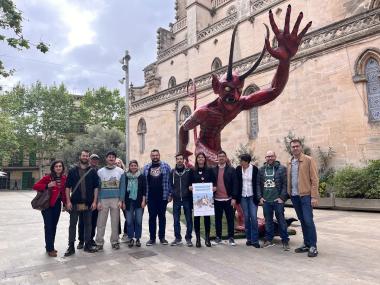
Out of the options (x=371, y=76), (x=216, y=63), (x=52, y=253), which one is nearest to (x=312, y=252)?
(x=52, y=253)

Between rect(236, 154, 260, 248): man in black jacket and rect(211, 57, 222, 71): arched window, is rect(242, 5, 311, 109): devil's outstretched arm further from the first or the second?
rect(211, 57, 222, 71): arched window

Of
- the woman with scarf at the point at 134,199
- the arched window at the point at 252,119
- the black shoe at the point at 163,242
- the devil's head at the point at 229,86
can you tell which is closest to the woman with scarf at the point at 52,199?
the woman with scarf at the point at 134,199

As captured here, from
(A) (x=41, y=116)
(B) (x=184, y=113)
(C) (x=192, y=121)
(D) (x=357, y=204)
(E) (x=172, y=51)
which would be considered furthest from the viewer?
(A) (x=41, y=116)

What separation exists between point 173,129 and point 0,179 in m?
35.9

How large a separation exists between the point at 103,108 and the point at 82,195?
132ft

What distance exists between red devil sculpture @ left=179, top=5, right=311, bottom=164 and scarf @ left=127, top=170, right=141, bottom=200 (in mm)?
1836

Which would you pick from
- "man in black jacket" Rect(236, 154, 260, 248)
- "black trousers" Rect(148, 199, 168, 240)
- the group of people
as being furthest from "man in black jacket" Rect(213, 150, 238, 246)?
"black trousers" Rect(148, 199, 168, 240)

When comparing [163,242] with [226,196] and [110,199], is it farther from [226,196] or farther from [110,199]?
[226,196]

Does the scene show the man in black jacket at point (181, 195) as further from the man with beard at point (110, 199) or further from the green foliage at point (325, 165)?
the green foliage at point (325, 165)

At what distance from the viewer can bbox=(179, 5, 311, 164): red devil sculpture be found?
6473 mm

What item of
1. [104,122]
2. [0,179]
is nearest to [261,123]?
[104,122]

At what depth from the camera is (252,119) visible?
18078mm

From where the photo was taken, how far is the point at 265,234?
21.4 ft

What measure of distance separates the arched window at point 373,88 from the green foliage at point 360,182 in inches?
81.4
